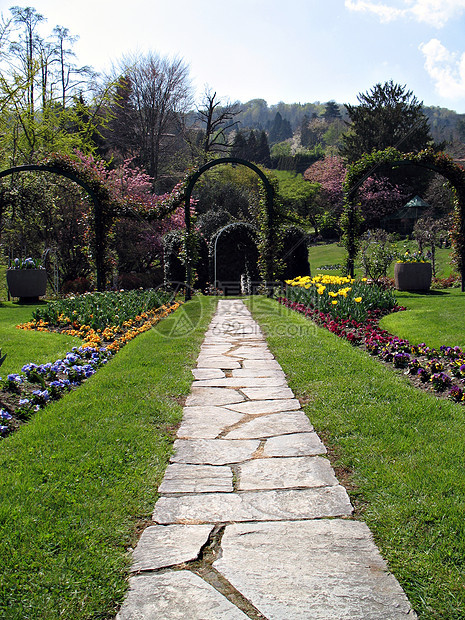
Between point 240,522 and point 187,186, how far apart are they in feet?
33.4

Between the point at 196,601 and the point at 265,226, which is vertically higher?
the point at 265,226

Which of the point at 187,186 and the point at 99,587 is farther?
the point at 187,186

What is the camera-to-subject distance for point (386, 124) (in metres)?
30.8


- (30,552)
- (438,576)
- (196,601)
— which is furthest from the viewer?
(30,552)

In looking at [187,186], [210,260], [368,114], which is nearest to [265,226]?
[187,186]

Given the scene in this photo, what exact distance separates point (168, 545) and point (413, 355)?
12.6 ft

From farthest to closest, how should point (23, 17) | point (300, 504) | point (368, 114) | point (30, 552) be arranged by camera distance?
point (368, 114) < point (23, 17) < point (300, 504) < point (30, 552)

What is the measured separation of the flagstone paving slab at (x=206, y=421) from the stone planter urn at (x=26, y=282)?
869cm

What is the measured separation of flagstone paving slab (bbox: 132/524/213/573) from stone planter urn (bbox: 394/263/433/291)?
10.6 m

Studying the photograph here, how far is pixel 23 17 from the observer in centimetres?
2000

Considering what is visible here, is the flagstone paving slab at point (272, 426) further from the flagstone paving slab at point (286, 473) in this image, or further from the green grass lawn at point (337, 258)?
the green grass lawn at point (337, 258)

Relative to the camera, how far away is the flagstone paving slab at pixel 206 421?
3.07 metres

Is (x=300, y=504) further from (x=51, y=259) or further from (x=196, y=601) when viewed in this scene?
(x=51, y=259)

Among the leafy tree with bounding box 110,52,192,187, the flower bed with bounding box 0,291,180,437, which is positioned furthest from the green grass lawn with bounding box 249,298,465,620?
the leafy tree with bounding box 110,52,192,187
